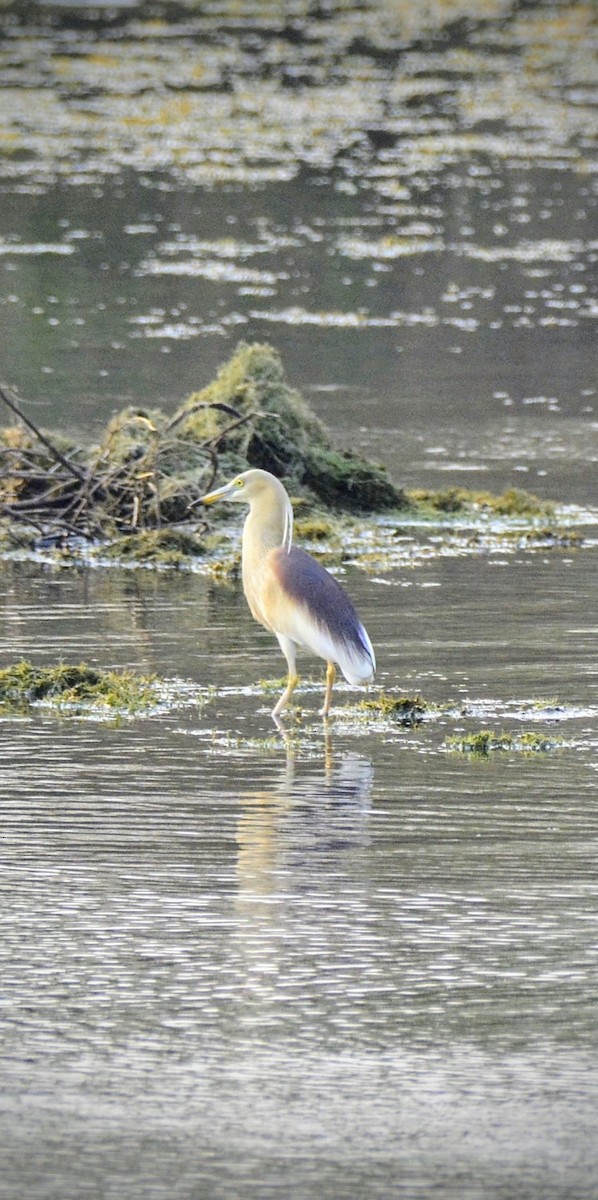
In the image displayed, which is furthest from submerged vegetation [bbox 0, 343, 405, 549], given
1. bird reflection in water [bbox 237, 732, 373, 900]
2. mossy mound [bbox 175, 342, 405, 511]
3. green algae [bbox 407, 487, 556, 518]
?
bird reflection in water [bbox 237, 732, 373, 900]

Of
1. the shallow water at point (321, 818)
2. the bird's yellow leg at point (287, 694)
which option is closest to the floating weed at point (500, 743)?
the shallow water at point (321, 818)

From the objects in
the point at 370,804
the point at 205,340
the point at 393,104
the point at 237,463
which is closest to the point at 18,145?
the point at 393,104

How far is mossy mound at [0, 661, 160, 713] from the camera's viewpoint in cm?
1098

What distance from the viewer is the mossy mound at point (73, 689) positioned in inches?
432

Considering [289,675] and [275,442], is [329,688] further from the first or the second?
[275,442]

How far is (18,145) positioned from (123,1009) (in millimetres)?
29605

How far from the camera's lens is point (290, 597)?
36.3 ft

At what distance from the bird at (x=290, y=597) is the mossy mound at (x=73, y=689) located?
2.04ft

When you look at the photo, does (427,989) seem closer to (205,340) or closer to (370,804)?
(370,804)

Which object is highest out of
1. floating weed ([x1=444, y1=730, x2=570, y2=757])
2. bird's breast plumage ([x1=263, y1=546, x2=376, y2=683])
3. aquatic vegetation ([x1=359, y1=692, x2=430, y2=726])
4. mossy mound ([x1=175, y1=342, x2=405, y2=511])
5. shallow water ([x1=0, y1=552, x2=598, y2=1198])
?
mossy mound ([x1=175, y1=342, x2=405, y2=511])

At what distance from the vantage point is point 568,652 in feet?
39.3

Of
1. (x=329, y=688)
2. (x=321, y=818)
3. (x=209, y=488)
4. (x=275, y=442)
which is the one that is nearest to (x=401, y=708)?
(x=329, y=688)

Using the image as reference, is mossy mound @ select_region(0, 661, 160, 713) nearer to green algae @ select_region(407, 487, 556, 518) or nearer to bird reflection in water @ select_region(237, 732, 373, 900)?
bird reflection in water @ select_region(237, 732, 373, 900)

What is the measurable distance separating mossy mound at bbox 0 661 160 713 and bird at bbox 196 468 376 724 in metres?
0.62
